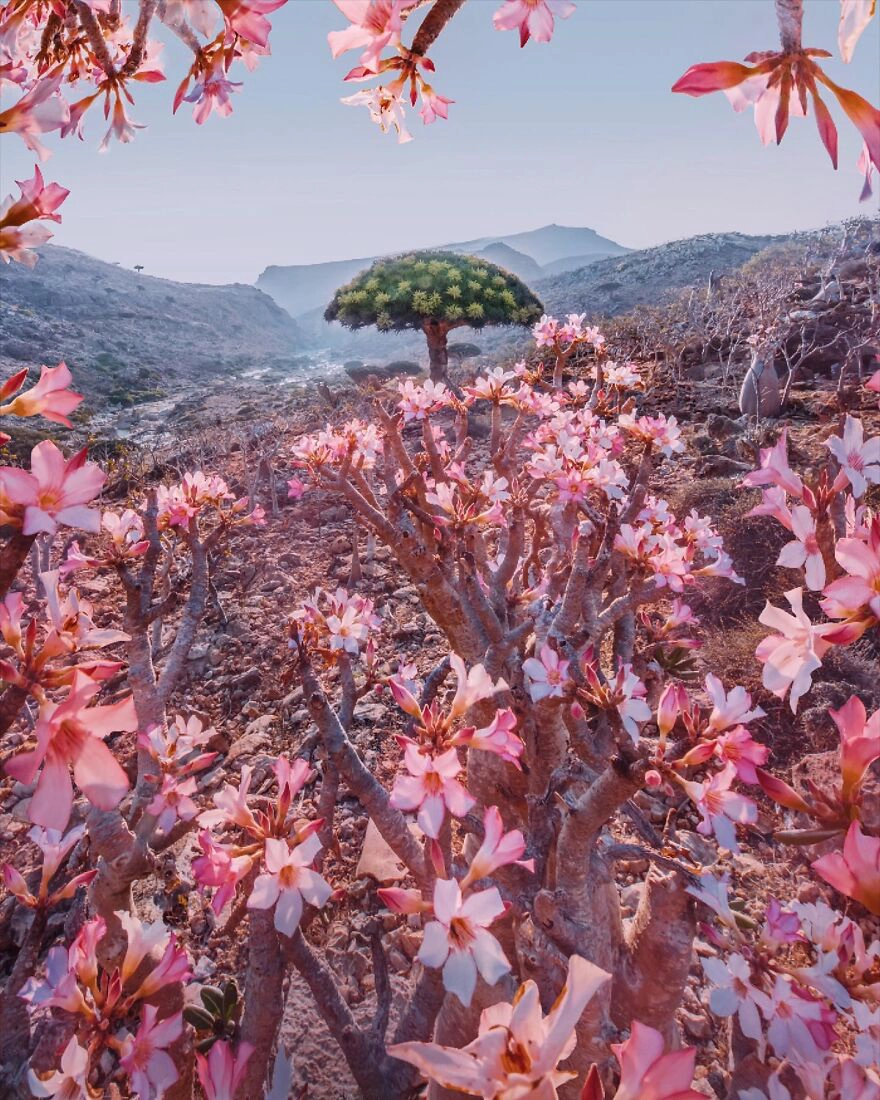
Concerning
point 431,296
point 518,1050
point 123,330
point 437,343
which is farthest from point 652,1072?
point 123,330

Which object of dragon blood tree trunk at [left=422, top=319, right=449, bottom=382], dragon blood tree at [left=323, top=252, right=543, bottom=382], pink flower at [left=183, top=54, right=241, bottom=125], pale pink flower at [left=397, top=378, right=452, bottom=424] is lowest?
pale pink flower at [left=397, top=378, right=452, bottom=424]

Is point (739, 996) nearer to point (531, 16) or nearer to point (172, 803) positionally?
point (172, 803)

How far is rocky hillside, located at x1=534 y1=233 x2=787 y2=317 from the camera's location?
3316 centimetres

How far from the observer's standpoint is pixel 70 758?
2.35 ft

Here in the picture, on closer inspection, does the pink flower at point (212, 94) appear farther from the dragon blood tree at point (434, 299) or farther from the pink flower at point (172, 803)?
the dragon blood tree at point (434, 299)

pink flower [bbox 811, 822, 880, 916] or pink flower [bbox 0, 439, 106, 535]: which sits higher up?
pink flower [bbox 0, 439, 106, 535]

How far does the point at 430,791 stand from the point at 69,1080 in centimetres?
78

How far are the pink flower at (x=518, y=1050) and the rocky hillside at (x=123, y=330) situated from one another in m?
31.8

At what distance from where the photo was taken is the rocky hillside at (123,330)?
1363 inches

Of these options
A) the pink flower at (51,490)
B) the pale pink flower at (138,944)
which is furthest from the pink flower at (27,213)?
the pale pink flower at (138,944)

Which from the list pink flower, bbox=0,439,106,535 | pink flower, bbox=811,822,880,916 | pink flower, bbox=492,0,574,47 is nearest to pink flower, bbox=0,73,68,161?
pink flower, bbox=0,439,106,535

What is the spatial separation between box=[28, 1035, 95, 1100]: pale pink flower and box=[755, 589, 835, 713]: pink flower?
4.24 feet

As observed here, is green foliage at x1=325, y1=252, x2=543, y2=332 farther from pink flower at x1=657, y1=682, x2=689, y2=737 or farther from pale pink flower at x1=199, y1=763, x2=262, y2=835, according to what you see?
pale pink flower at x1=199, y1=763, x2=262, y2=835

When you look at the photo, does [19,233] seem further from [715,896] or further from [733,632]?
[733,632]
